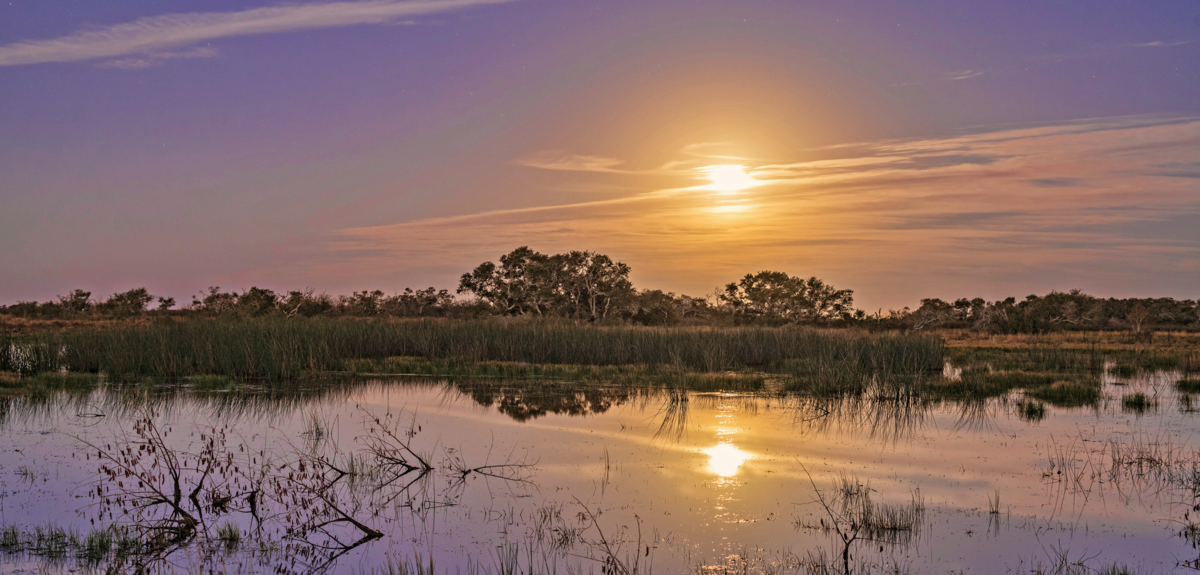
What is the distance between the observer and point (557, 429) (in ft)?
36.2

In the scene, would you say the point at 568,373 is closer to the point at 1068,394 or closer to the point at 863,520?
the point at 1068,394

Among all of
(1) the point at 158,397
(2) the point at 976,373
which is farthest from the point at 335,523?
(2) the point at 976,373

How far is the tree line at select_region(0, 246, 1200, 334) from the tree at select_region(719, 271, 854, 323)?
0.07 meters

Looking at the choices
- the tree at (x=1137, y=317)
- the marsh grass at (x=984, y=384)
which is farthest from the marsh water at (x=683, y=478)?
the tree at (x=1137, y=317)

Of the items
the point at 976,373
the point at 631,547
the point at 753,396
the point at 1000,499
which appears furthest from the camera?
the point at 976,373

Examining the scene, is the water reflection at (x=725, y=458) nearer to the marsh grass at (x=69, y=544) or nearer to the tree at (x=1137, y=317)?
the marsh grass at (x=69, y=544)

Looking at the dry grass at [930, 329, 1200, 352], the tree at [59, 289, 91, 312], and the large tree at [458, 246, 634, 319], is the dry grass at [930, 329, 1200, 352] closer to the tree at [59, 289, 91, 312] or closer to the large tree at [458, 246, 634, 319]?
the large tree at [458, 246, 634, 319]

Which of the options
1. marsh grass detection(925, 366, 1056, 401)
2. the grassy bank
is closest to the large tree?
the grassy bank

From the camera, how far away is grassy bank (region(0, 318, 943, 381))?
17.7 m

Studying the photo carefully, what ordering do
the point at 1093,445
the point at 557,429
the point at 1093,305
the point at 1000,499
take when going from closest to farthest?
the point at 1000,499, the point at 1093,445, the point at 557,429, the point at 1093,305

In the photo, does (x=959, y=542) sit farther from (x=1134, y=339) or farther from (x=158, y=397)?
(x=1134, y=339)

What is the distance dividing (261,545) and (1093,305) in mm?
56680

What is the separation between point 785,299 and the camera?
52719mm

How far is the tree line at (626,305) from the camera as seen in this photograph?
136 ft
